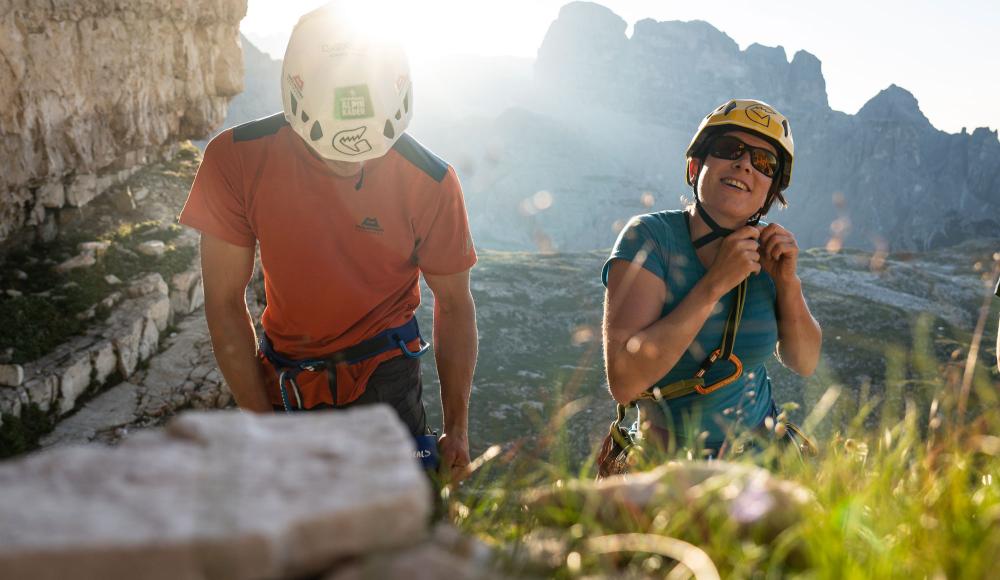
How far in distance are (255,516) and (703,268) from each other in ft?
12.7

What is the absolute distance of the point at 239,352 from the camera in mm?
5121

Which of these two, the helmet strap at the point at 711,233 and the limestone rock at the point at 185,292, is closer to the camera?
the helmet strap at the point at 711,233

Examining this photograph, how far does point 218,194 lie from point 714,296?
3.31m

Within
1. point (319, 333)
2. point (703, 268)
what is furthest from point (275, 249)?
point (703, 268)

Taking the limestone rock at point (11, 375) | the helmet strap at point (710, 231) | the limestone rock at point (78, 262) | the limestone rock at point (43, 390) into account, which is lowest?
the limestone rock at point (43, 390)

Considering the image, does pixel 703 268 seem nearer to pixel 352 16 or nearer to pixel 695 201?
pixel 695 201

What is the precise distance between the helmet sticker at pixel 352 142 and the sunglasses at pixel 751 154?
2.47 metres

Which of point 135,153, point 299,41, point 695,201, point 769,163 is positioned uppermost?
point 299,41

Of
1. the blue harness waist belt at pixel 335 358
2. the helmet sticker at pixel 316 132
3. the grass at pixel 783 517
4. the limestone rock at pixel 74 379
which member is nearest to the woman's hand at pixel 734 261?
the grass at pixel 783 517

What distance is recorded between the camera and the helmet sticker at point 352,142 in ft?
15.0

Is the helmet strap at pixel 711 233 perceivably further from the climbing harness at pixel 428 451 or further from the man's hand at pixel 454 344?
the climbing harness at pixel 428 451

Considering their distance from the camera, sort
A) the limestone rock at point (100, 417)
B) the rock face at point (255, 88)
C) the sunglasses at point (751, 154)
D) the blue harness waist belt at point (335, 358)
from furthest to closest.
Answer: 1. the rock face at point (255, 88)
2. the limestone rock at point (100, 417)
3. the blue harness waist belt at point (335, 358)
4. the sunglasses at point (751, 154)

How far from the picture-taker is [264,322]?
5371 millimetres

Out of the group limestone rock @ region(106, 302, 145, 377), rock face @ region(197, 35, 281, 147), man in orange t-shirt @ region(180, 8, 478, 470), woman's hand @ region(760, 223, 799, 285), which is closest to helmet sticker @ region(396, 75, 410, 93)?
man in orange t-shirt @ region(180, 8, 478, 470)
